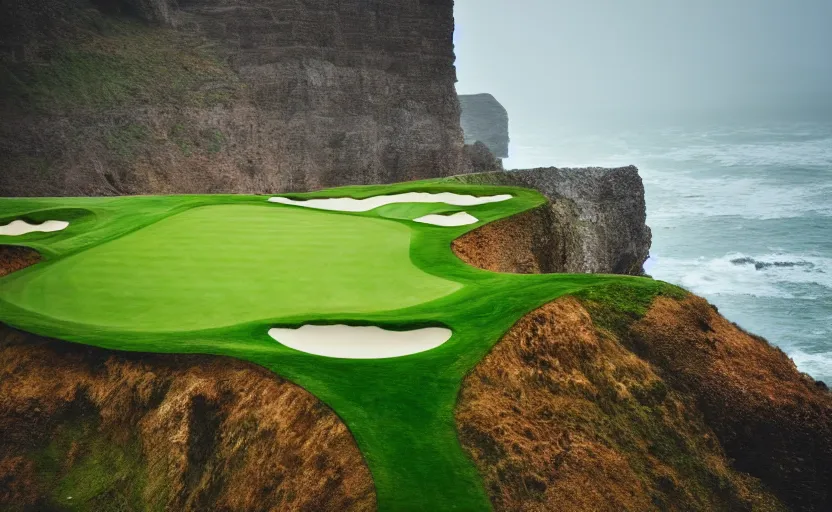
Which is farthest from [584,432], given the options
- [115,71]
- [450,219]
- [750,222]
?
[750,222]

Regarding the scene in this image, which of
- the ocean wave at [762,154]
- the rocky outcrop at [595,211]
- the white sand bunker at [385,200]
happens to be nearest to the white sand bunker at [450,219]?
the white sand bunker at [385,200]

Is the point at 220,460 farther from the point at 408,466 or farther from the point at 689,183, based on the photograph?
the point at 689,183

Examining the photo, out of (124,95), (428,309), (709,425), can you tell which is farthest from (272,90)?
(709,425)

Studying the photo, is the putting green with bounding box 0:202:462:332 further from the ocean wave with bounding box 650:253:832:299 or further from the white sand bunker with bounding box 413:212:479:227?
the ocean wave with bounding box 650:253:832:299

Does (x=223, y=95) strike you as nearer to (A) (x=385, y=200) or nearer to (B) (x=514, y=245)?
(A) (x=385, y=200)

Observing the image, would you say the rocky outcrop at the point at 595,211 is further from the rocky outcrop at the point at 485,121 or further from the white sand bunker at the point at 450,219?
the rocky outcrop at the point at 485,121

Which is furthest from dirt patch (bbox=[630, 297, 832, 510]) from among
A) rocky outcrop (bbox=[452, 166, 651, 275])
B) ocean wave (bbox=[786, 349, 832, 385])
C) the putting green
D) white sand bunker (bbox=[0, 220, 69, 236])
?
ocean wave (bbox=[786, 349, 832, 385])

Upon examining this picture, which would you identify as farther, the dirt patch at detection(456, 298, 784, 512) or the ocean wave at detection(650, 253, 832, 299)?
the ocean wave at detection(650, 253, 832, 299)
